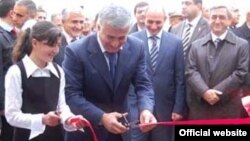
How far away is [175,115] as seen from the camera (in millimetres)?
5203

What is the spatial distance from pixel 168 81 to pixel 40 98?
211 cm

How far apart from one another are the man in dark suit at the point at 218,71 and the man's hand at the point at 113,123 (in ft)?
6.47

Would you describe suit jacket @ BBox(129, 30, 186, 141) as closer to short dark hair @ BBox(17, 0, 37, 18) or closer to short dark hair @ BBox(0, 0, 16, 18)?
short dark hair @ BBox(17, 0, 37, 18)

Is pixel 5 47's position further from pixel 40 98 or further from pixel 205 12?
pixel 205 12

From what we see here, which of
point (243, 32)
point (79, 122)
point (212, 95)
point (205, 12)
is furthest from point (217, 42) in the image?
point (79, 122)

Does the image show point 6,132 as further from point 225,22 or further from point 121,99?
point 225,22

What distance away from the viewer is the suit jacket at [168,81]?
5.18 m

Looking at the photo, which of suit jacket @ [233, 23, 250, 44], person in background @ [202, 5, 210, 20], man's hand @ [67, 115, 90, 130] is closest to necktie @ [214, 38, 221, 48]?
suit jacket @ [233, 23, 250, 44]

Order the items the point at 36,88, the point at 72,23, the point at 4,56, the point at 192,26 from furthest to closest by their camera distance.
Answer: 1. the point at 192,26
2. the point at 72,23
3. the point at 4,56
4. the point at 36,88

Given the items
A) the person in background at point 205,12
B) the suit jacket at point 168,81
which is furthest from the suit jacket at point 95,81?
the person in background at point 205,12

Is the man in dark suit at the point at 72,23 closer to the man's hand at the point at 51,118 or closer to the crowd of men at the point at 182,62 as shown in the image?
the crowd of men at the point at 182,62

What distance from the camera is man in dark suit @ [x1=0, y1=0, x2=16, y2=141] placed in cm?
475

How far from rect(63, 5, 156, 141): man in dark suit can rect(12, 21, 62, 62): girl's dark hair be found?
0.13 metres

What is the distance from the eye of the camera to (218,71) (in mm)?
4965
